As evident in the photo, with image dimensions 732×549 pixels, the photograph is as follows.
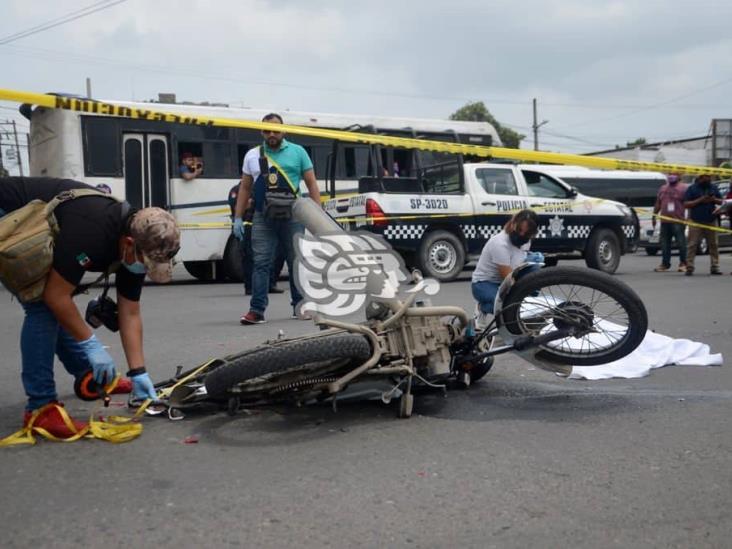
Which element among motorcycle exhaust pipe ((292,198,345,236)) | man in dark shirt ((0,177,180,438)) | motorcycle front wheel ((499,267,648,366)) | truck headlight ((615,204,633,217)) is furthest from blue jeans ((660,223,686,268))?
man in dark shirt ((0,177,180,438))

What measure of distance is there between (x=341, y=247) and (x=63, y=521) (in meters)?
1.68

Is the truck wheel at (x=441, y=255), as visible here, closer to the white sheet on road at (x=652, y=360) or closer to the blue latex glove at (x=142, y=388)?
the white sheet on road at (x=652, y=360)

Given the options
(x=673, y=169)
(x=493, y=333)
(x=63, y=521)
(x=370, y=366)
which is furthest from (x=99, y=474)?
(x=673, y=169)

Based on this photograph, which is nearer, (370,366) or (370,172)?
(370,366)

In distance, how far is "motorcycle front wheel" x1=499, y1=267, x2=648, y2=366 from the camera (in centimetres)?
357

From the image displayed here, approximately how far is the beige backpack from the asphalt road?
69cm

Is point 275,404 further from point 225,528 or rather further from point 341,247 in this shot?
point 225,528

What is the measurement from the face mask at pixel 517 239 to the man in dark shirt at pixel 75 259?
248cm

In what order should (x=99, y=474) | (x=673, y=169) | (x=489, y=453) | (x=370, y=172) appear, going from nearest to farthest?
(x=99, y=474) < (x=489, y=453) < (x=673, y=169) < (x=370, y=172)

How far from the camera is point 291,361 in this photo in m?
3.07

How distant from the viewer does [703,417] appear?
3455mm

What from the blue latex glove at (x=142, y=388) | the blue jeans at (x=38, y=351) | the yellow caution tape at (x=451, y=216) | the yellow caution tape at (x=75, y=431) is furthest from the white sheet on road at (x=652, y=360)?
the yellow caution tape at (x=451, y=216)

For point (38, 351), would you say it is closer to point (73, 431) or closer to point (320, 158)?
point (73, 431)

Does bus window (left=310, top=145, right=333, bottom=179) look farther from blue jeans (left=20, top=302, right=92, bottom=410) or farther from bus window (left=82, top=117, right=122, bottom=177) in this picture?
blue jeans (left=20, top=302, right=92, bottom=410)
